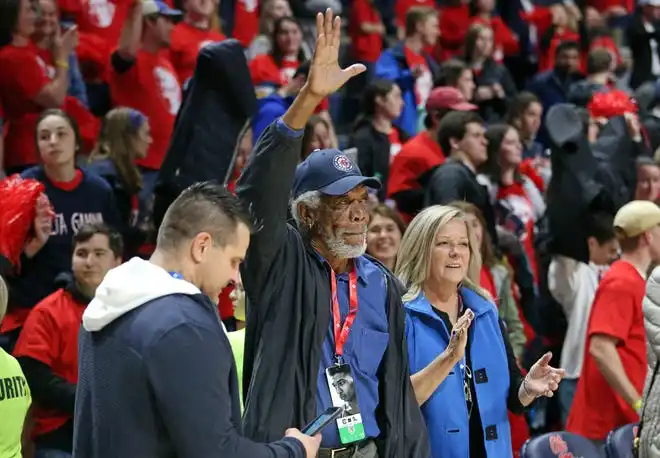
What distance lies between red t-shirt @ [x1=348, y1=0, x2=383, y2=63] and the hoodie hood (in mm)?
9024

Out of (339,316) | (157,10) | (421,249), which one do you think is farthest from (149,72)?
(339,316)

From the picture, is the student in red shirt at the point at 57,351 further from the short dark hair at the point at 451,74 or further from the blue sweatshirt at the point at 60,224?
A: the short dark hair at the point at 451,74

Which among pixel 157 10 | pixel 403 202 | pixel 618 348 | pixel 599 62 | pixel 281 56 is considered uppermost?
pixel 157 10

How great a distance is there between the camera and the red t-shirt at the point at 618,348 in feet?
20.4

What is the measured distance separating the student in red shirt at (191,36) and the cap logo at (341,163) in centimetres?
540

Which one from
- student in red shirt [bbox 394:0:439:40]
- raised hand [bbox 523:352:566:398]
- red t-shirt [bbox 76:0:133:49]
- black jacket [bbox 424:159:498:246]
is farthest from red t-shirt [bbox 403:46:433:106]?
raised hand [bbox 523:352:566:398]

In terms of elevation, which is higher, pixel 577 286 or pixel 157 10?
pixel 157 10

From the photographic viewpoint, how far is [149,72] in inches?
353

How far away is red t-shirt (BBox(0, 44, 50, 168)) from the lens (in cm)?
795

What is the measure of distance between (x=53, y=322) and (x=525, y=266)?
3240mm

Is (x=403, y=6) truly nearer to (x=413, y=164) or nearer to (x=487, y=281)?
(x=413, y=164)

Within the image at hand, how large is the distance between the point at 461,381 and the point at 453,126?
138 inches

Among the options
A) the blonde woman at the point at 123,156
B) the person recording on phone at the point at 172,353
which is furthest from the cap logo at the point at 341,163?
the blonde woman at the point at 123,156

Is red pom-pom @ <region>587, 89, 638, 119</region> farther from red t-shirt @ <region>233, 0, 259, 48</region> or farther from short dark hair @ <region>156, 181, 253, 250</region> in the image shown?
short dark hair @ <region>156, 181, 253, 250</region>
